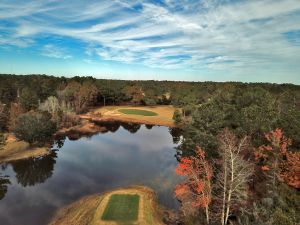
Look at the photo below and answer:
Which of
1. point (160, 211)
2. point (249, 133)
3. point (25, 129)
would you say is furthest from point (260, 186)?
point (25, 129)

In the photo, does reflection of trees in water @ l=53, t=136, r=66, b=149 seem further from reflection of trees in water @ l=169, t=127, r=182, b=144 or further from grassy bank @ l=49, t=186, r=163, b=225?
grassy bank @ l=49, t=186, r=163, b=225

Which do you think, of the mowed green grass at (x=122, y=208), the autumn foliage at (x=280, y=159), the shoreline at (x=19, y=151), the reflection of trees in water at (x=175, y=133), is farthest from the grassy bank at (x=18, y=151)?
the autumn foliage at (x=280, y=159)

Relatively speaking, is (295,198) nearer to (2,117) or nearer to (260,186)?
(260,186)

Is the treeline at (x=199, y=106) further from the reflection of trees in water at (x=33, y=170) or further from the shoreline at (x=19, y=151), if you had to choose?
the reflection of trees in water at (x=33, y=170)

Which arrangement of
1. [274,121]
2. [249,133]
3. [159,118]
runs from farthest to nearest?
[159,118]
[249,133]
[274,121]

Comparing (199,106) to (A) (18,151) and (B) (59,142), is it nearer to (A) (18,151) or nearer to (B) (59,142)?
(B) (59,142)

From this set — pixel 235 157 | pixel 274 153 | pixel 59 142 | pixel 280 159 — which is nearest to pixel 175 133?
pixel 59 142
